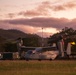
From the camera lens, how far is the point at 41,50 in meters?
64.6

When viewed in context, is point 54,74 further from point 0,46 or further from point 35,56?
point 0,46

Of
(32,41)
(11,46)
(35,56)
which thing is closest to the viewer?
(35,56)

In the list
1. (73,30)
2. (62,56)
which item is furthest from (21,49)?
(73,30)

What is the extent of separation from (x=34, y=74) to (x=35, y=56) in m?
36.3

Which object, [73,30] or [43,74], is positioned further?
[73,30]

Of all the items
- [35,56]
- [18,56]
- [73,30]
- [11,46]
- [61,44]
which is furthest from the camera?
[73,30]

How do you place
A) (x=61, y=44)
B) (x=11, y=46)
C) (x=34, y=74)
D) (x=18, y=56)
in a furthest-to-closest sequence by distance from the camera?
(x=11, y=46) → (x=18, y=56) → (x=61, y=44) → (x=34, y=74)

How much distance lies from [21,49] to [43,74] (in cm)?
5501

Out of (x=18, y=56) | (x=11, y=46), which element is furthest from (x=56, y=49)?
(x=11, y=46)

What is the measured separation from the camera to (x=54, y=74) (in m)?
27.8

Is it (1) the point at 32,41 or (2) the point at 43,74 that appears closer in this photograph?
(2) the point at 43,74

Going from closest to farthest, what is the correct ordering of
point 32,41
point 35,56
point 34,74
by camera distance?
point 34,74 → point 35,56 → point 32,41

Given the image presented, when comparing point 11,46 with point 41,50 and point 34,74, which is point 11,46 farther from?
point 34,74

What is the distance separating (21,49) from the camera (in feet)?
271
